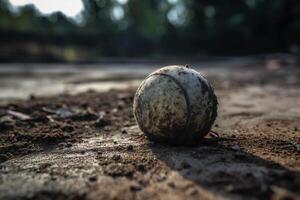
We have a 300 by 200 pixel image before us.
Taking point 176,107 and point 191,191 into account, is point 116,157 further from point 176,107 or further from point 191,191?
point 191,191

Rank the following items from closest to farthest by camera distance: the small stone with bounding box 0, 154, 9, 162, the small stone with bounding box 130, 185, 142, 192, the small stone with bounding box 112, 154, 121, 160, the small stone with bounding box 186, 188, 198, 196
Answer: the small stone with bounding box 186, 188, 198, 196 < the small stone with bounding box 130, 185, 142, 192 < the small stone with bounding box 112, 154, 121, 160 < the small stone with bounding box 0, 154, 9, 162

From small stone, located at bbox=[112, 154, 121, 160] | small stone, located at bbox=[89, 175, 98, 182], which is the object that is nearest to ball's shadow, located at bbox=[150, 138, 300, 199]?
small stone, located at bbox=[112, 154, 121, 160]

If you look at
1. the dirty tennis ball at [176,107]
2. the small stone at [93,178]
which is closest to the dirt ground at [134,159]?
the small stone at [93,178]

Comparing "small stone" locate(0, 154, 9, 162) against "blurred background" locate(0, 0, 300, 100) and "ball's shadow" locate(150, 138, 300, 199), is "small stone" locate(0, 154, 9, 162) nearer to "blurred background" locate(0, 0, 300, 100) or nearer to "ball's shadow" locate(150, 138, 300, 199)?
"ball's shadow" locate(150, 138, 300, 199)

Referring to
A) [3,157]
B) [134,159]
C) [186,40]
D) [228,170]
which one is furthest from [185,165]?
[186,40]

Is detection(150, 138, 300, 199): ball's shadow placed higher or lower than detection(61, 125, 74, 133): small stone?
higher
